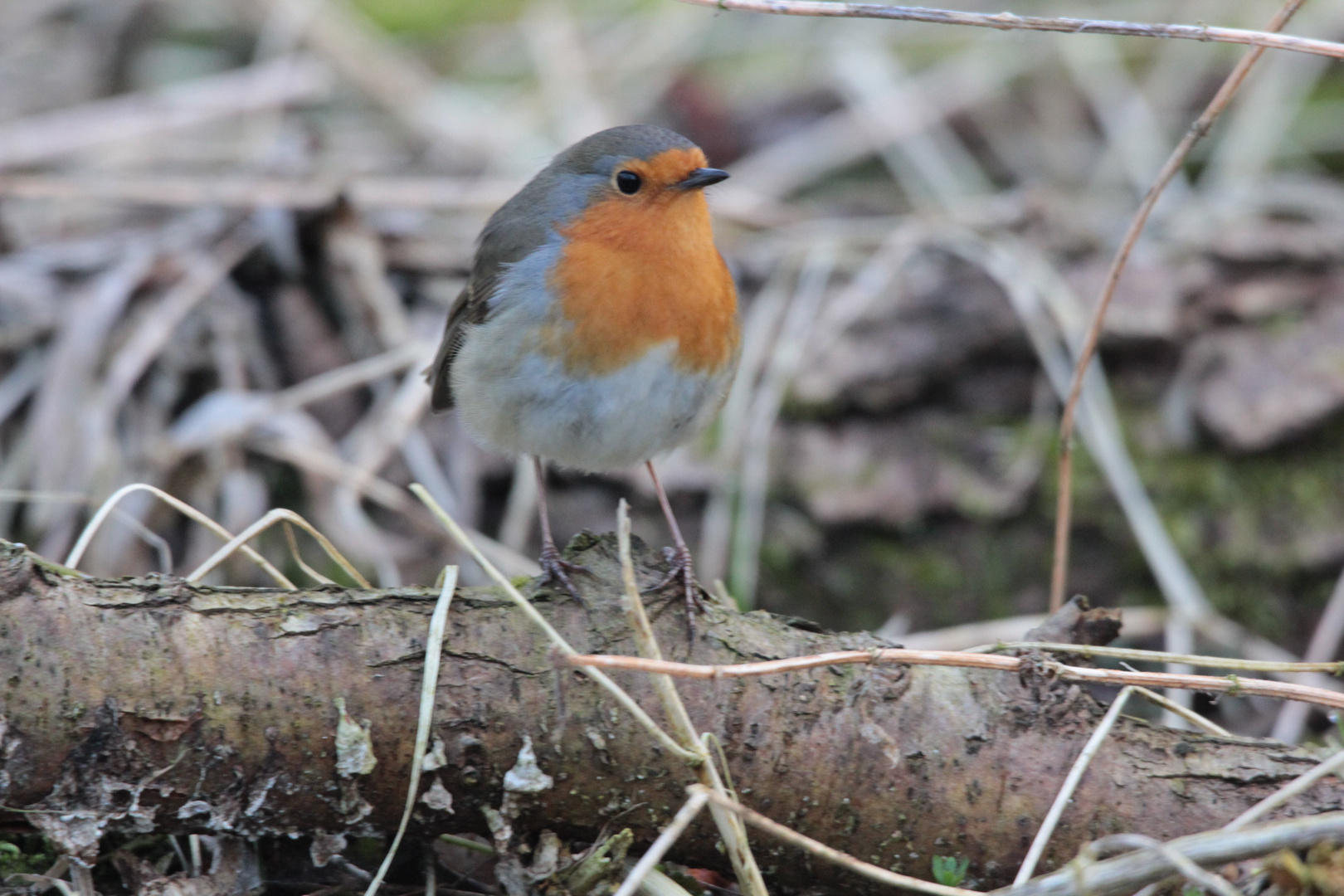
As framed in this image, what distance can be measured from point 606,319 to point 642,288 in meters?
0.12

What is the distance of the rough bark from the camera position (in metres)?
2.03

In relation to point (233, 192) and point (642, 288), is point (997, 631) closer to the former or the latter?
point (642, 288)

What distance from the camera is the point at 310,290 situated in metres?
4.81

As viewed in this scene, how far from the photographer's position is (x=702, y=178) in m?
3.13

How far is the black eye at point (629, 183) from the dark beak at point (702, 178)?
0.34 ft

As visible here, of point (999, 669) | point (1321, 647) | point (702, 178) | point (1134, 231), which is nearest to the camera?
point (999, 669)

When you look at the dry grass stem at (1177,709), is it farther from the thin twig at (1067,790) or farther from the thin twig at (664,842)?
the thin twig at (664,842)

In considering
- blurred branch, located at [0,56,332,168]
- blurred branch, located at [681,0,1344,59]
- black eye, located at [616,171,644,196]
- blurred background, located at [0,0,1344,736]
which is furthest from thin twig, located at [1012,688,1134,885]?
blurred branch, located at [0,56,332,168]

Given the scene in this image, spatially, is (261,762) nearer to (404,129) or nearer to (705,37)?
(404,129)

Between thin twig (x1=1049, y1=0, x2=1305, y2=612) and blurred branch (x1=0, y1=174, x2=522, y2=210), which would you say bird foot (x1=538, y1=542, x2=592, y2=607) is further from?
blurred branch (x1=0, y1=174, x2=522, y2=210)

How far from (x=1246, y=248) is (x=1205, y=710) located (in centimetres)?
177

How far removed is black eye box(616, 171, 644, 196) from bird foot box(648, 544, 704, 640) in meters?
1.14

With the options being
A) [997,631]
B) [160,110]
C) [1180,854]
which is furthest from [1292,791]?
[160,110]

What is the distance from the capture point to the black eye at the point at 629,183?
3.17m
